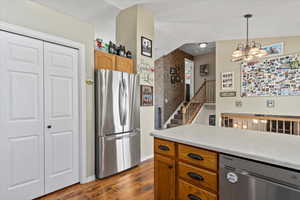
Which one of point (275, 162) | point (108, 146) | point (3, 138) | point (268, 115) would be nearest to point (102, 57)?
point (108, 146)

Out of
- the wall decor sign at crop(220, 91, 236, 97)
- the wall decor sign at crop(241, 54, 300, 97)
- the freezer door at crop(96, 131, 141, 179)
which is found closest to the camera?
the freezer door at crop(96, 131, 141, 179)

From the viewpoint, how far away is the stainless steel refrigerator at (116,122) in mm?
2584

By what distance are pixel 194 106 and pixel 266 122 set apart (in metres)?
2.76

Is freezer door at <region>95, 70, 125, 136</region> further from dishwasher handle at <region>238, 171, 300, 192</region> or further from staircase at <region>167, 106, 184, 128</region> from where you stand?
staircase at <region>167, 106, 184, 128</region>

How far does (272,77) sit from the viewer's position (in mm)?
5188

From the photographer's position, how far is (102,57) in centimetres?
276

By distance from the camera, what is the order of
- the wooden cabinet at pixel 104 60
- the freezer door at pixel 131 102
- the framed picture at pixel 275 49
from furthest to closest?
the framed picture at pixel 275 49 < the freezer door at pixel 131 102 < the wooden cabinet at pixel 104 60

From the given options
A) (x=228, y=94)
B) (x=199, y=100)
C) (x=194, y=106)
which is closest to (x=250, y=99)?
(x=228, y=94)

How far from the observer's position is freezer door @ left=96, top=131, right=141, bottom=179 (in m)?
2.58

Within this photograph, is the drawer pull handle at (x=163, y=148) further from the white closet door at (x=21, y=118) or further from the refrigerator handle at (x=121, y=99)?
the white closet door at (x=21, y=118)

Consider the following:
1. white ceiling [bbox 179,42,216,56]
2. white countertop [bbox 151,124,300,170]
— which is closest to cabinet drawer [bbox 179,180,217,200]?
white countertop [bbox 151,124,300,170]

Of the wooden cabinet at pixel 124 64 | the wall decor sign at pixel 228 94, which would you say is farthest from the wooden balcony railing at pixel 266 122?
the wooden cabinet at pixel 124 64

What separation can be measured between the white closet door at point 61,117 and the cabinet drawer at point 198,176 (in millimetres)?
1654

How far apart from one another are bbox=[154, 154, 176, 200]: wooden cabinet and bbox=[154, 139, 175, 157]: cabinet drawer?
5 centimetres
